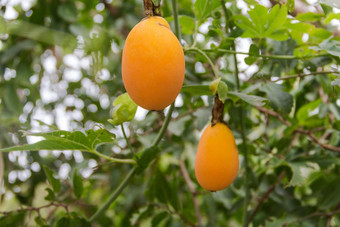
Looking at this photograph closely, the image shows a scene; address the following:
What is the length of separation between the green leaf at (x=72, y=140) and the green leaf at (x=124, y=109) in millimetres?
36

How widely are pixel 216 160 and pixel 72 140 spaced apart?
0.25 m

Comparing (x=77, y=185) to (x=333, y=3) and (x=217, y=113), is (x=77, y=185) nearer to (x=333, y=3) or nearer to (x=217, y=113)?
(x=217, y=113)

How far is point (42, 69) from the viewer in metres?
1.61

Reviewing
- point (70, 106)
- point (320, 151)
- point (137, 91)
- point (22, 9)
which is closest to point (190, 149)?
point (320, 151)

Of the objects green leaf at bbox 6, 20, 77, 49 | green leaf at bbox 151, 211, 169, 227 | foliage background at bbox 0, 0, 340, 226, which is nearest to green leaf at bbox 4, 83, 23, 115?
foliage background at bbox 0, 0, 340, 226

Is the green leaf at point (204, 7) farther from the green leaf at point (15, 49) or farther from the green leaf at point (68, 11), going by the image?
the green leaf at point (15, 49)

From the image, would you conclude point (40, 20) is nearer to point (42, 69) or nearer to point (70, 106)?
point (42, 69)

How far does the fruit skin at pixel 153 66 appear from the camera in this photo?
1.64ft

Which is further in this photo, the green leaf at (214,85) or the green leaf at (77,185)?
the green leaf at (77,185)

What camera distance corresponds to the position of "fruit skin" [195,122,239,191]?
0.64 metres

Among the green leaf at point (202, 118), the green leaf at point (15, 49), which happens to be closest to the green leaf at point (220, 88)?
the green leaf at point (202, 118)

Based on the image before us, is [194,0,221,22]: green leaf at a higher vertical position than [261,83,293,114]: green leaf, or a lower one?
higher

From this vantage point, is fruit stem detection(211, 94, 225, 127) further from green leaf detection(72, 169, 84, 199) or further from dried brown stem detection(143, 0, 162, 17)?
green leaf detection(72, 169, 84, 199)

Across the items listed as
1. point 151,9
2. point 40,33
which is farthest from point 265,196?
point 40,33
